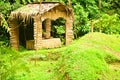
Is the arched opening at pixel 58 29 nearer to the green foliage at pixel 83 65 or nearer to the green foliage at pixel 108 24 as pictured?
the green foliage at pixel 108 24

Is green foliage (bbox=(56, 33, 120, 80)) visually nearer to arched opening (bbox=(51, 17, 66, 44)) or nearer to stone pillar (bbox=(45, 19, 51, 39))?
stone pillar (bbox=(45, 19, 51, 39))

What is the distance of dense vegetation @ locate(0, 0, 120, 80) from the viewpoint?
7477 millimetres

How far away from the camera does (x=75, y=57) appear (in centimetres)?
792

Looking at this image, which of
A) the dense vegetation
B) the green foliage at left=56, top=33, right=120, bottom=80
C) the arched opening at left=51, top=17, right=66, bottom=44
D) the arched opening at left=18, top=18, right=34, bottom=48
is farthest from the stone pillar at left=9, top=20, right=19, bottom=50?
the green foliage at left=56, top=33, right=120, bottom=80

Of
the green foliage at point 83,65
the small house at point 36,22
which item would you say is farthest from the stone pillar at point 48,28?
the green foliage at point 83,65

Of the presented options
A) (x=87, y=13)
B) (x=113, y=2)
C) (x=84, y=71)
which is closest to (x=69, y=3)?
(x=87, y=13)

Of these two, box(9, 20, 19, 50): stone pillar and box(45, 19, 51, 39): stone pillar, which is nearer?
box(9, 20, 19, 50): stone pillar

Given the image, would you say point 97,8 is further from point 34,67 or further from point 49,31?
point 34,67

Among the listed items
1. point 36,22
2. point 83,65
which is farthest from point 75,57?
point 36,22

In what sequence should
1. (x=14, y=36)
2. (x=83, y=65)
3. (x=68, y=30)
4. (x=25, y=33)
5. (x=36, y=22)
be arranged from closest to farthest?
(x=83, y=65) → (x=36, y=22) → (x=14, y=36) → (x=68, y=30) → (x=25, y=33)

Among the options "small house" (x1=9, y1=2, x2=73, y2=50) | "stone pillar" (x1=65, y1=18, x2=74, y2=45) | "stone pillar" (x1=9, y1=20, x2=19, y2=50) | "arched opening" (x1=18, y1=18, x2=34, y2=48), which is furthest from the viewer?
"arched opening" (x1=18, y1=18, x2=34, y2=48)

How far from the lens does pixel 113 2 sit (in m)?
27.7

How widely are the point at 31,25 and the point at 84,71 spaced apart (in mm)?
14831

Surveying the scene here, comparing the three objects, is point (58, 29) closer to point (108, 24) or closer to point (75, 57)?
point (108, 24)
